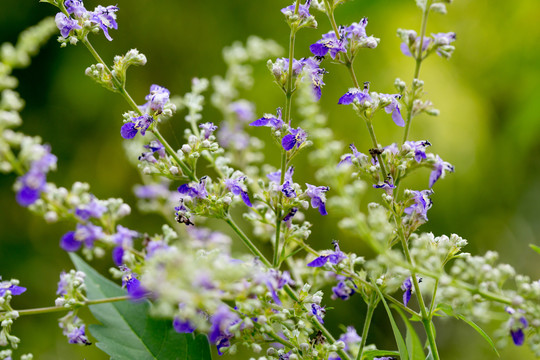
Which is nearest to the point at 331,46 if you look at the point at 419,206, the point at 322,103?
the point at 419,206

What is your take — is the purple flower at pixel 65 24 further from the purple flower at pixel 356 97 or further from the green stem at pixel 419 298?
the green stem at pixel 419 298

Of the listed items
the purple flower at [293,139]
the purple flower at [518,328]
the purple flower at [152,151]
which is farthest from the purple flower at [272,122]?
the purple flower at [518,328]

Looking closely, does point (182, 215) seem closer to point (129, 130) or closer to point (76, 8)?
point (129, 130)

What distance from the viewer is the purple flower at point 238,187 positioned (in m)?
0.69

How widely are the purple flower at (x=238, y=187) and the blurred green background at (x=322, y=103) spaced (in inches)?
62.9

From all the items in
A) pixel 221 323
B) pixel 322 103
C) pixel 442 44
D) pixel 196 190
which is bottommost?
pixel 221 323

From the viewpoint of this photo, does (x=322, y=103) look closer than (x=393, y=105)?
No

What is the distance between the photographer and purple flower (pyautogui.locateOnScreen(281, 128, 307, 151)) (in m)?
0.67

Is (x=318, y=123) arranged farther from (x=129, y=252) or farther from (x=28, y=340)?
(x=28, y=340)

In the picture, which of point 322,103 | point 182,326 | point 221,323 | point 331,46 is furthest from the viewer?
point 322,103

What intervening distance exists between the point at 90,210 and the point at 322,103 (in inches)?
71.7

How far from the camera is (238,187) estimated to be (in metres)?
0.69

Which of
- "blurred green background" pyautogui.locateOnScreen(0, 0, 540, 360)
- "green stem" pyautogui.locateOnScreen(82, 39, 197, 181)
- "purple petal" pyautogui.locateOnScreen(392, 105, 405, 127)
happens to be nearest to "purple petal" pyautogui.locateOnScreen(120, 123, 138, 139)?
"green stem" pyautogui.locateOnScreen(82, 39, 197, 181)

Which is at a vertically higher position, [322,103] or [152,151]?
[322,103]
